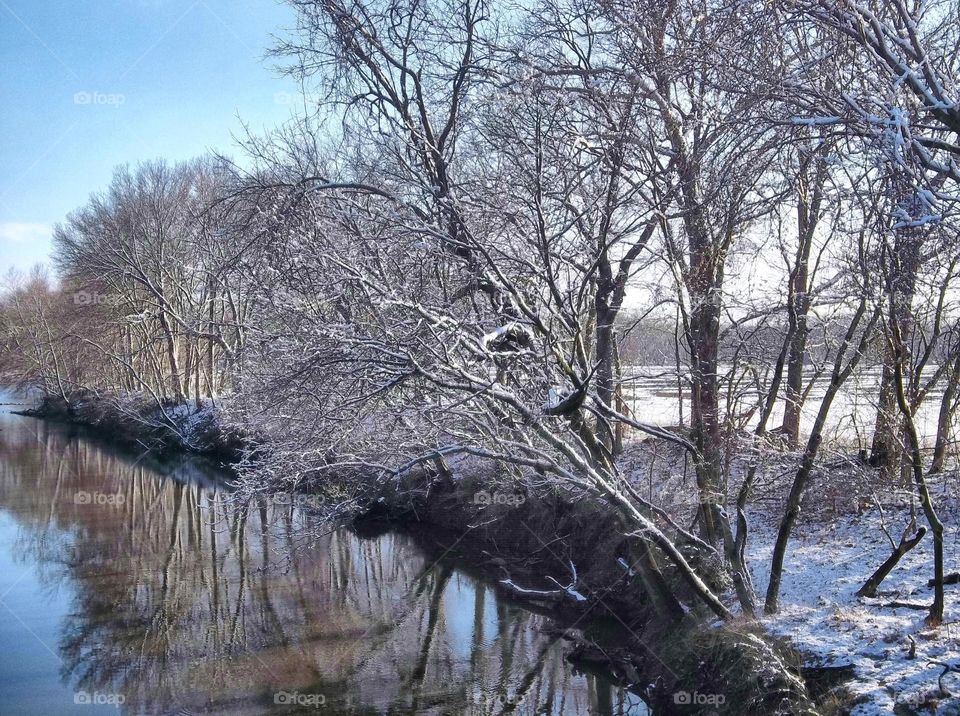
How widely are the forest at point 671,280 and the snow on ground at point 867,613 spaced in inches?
1.3

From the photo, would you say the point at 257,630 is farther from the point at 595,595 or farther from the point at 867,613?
the point at 867,613

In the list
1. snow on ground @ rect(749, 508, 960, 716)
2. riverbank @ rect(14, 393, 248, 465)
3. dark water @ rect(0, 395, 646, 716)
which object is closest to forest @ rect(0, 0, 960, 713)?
snow on ground @ rect(749, 508, 960, 716)

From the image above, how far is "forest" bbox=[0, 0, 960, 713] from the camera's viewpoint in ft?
22.0

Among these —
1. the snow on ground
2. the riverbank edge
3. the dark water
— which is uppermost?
the snow on ground

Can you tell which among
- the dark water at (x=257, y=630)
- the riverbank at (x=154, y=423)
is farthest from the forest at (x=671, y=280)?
the riverbank at (x=154, y=423)

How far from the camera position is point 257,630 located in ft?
38.4

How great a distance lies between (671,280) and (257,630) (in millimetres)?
7460

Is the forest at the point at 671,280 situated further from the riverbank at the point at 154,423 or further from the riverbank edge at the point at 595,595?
the riverbank at the point at 154,423

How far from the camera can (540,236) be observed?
7.21 meters

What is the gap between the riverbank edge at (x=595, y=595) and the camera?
7.61 metres

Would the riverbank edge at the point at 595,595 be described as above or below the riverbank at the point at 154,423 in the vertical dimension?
below

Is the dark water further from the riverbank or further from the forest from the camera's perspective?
the riverbank

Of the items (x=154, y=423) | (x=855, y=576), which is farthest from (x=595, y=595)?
(x=154, y=423)

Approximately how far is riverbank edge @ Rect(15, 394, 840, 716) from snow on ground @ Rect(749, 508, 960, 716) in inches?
11.1
